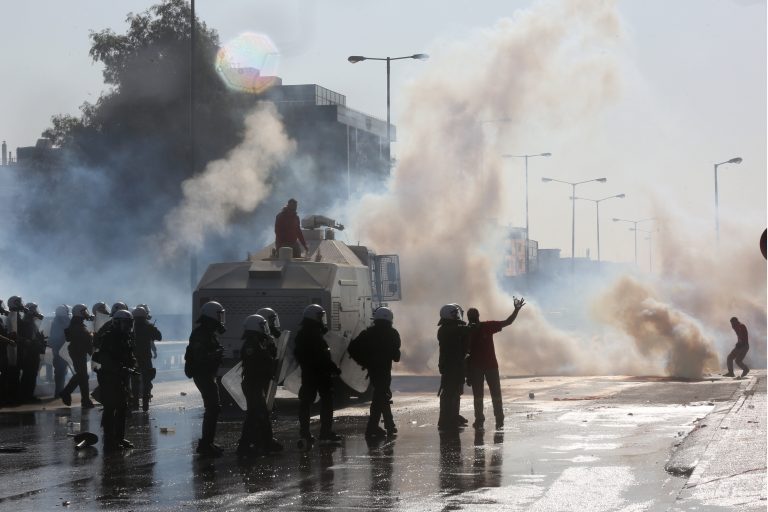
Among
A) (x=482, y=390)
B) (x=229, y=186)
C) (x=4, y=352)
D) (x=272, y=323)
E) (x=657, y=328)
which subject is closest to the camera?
(x=272, y=323)

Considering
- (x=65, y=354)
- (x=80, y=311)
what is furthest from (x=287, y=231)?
(x=65, y=354)

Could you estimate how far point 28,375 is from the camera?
969 inches

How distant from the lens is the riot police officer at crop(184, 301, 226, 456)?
15.3 meters

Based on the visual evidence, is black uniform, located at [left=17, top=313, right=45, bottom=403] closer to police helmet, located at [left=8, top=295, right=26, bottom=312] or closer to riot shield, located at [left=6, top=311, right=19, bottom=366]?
riot shield, located at [left=6, top=311, right=19, bottom=366]

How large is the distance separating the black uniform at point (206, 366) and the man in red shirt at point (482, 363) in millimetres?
4529

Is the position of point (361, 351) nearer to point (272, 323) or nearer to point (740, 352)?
point (272, 323)

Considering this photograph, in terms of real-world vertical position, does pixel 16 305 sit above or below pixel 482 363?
above

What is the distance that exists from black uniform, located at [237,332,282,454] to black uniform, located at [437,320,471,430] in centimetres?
353

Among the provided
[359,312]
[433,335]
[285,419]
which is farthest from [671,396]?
[433,335]

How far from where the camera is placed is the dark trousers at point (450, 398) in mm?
18453

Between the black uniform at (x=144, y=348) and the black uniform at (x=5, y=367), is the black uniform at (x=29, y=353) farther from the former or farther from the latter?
the black uniform at (x=144, y=348)

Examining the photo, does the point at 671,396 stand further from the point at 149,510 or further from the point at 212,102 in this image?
the point at 212,102

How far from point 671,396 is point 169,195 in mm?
33006

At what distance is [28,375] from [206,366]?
10.3 meters
